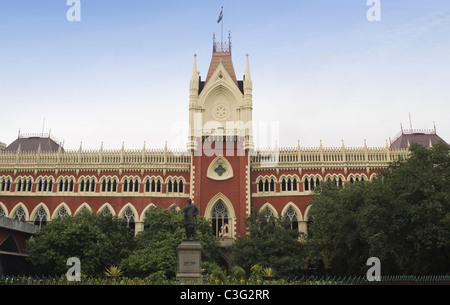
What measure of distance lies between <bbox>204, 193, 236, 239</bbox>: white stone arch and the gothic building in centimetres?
→ 10

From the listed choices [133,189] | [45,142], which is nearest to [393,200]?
[133,189]

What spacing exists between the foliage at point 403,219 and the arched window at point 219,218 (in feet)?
42.5

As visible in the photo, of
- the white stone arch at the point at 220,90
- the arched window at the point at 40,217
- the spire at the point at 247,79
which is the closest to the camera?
the arched window at the point at 40,217

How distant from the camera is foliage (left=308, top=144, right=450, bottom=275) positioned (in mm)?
27016

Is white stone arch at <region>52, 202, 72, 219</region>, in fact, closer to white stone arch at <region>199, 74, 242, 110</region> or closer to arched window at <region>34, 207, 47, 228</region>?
arched window at <region>34, 207, 47, 228</region>

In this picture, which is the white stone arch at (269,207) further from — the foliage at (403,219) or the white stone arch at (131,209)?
the white stone arch at (131,209)

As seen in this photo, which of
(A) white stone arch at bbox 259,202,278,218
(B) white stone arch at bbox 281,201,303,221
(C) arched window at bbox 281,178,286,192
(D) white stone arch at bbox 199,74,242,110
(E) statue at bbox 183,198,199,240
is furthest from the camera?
(D) white stone arch at bbox 199,74,242,110

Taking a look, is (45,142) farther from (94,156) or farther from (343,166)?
(343,166)

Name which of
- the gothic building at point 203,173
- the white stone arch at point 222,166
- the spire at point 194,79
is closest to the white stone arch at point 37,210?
the gothic building at point 203,173

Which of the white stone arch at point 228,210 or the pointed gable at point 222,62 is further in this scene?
the pointed gable at point 222,62

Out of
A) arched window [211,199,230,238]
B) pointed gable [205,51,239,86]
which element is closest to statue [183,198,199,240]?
arched window [211,199,230,238]

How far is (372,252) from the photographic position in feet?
90.9

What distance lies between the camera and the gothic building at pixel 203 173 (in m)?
43.3

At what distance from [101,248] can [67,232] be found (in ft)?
9.52
